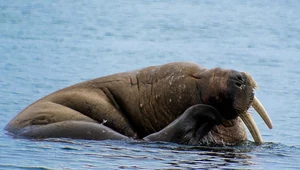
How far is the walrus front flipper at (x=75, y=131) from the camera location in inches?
462

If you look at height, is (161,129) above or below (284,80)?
above

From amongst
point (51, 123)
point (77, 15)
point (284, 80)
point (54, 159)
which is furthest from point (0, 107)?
point (77, 15)

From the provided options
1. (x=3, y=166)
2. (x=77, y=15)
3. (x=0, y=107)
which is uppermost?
(x=3, y=166)

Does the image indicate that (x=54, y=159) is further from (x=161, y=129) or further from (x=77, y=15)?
(x=77, y=15)

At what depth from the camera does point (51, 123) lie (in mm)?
11977

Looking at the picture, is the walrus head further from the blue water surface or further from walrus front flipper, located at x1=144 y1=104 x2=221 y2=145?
the blue water surface

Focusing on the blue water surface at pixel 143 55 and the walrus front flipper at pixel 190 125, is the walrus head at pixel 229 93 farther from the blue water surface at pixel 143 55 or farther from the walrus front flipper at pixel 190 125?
the blue water surface at pixel 143 55

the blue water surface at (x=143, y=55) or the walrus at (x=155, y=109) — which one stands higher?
the walrus at (x=155, y=109)

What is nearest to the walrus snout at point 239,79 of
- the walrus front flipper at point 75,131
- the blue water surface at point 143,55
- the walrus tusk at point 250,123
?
the walrus tusk at point 250,123

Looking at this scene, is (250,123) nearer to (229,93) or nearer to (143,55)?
(229,93)

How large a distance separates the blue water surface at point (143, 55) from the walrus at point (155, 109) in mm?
203

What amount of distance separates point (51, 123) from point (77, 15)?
2658 centimetres

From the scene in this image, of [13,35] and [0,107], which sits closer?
[0,107]

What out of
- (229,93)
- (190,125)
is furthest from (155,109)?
(229,93)
